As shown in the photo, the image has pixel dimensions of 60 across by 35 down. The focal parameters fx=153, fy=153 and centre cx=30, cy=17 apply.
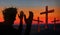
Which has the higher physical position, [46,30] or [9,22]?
[9,22]

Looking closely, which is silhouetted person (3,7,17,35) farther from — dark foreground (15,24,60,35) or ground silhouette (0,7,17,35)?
dark foreground (15,24,60,35)

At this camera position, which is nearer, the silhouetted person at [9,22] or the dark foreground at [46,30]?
the silhouetted person at [9,22]

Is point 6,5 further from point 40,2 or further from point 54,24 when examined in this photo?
point 54,24

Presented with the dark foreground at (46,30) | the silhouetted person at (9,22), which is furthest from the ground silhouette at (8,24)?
the dark foreground at (46,30)

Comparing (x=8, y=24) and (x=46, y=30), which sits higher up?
(x=8, y=24)

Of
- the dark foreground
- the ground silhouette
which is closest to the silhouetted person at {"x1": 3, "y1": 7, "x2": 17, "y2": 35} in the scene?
the ground silhouette

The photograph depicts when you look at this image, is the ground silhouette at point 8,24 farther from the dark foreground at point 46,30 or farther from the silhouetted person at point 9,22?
the dark foreground at point 46,30

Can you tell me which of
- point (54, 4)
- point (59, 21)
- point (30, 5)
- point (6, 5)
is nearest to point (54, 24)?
point (59, 21)

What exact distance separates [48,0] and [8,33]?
1088 mm

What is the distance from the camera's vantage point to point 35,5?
6.88 ft

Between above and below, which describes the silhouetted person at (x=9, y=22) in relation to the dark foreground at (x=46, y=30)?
above

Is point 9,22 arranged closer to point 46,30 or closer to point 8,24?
point 8,24

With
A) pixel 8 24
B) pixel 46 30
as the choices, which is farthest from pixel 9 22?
pixel 46 30

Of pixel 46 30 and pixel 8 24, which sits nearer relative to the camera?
pixel 8 24
